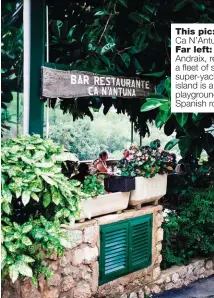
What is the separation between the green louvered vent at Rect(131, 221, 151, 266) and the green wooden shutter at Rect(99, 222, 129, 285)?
0.13 meters

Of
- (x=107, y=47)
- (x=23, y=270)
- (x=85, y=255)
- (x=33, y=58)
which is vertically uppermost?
(x=107, y=47)

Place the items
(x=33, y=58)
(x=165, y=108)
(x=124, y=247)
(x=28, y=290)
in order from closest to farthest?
1. (x=28, y=290)
2. (x=33, y=58)
3. (x=165, y=108)
4. (x=124, y=247)

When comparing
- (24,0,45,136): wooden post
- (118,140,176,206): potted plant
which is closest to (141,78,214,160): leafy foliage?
(118,140,176,206): potted plant

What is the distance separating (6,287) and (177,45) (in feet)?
7.76

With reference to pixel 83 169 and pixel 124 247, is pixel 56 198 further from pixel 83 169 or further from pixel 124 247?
pixel 83 169

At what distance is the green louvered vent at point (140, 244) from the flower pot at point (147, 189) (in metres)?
0.26

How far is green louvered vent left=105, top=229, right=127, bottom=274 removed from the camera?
4621mm

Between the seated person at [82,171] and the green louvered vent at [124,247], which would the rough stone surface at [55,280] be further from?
the seated person at [82,171]

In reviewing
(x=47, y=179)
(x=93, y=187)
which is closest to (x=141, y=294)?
(x=93, y=187)

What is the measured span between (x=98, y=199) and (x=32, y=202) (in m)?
1.05

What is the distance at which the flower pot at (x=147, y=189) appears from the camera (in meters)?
4.86

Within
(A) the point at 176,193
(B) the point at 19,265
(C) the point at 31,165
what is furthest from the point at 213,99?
(A) the point at 176,193

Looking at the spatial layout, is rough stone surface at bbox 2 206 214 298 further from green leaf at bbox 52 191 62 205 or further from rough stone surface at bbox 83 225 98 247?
green leaf at bbox 52 191 62 205

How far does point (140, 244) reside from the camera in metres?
5.02
